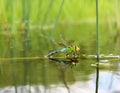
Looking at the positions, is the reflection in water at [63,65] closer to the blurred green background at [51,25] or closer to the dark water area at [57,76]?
the dark water area at [57,76]

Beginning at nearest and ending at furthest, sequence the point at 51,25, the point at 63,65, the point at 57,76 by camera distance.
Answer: the point at 57,76 < the point at 63,65 < the point at 51,25

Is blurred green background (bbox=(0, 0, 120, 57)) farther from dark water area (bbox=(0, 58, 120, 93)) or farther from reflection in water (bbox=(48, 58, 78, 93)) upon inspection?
dark water area (bbox=(0, 58, 120, 93))

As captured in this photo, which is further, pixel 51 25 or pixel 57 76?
pixel 51 25

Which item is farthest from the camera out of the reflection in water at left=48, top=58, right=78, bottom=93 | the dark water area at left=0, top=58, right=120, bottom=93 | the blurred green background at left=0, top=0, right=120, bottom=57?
the blurred green background at left=0, top=0, right=120, bottom=57

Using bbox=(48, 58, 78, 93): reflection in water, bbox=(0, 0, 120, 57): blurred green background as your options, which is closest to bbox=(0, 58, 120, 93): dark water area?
bbox=(48, 58, 78, 93): reflection in water

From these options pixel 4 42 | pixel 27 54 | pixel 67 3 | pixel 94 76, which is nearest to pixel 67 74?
pixel 94 76

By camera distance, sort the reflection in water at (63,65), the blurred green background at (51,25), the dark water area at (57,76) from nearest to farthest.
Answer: the dark water area at (57,76) < the reflection in water at (63,65) < the blurred green background at (51,25)

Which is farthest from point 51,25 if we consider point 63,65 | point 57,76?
point 57,76

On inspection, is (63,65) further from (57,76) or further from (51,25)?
(51,25)

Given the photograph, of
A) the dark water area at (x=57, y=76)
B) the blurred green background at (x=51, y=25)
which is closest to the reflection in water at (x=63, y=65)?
the dark water area at (x=57, y=76)
